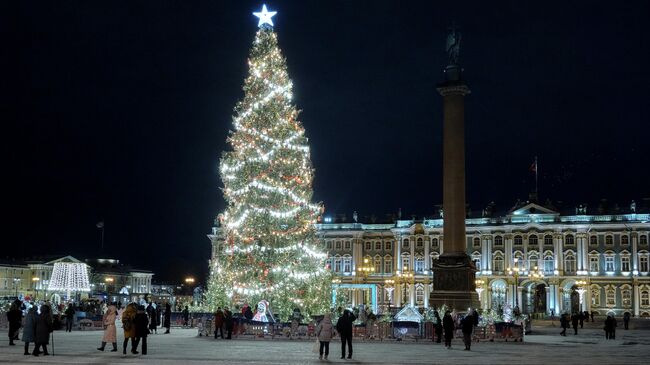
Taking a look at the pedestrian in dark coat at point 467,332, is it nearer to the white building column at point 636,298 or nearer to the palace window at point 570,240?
the white building column at point 636,298

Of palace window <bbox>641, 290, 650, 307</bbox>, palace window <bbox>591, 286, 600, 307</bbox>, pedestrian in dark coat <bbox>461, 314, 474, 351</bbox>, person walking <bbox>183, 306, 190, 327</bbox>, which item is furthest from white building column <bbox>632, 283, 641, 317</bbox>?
pedestrian in dark coat <bbox>461, 314, 474, 351</bbox>

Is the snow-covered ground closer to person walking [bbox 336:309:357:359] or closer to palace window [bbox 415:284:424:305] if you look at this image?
person walking [bbox 336:309:357:359]

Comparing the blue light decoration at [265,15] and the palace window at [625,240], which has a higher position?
the blue light decoration at [265,15]

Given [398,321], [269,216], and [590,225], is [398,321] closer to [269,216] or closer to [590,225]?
[269,216]

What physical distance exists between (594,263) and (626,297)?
495 cm

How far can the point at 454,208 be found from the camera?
42781 millimetres

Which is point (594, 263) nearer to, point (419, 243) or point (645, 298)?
point (645, 298)

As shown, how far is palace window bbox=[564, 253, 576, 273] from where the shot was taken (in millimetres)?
88875

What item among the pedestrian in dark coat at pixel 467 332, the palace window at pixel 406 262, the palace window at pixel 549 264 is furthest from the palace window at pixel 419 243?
the pedestrian in dark coat at pixel 467 332

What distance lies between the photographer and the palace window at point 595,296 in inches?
3406

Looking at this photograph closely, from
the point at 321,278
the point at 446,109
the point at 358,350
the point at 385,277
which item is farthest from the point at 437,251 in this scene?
the point at 358,350

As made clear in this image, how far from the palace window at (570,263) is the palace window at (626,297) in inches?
217

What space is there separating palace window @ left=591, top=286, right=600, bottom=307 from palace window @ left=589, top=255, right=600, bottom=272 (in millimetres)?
2053

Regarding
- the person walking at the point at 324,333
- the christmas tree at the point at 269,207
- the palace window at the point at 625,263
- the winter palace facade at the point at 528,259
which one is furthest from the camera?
the palace window at the point at 625,263
